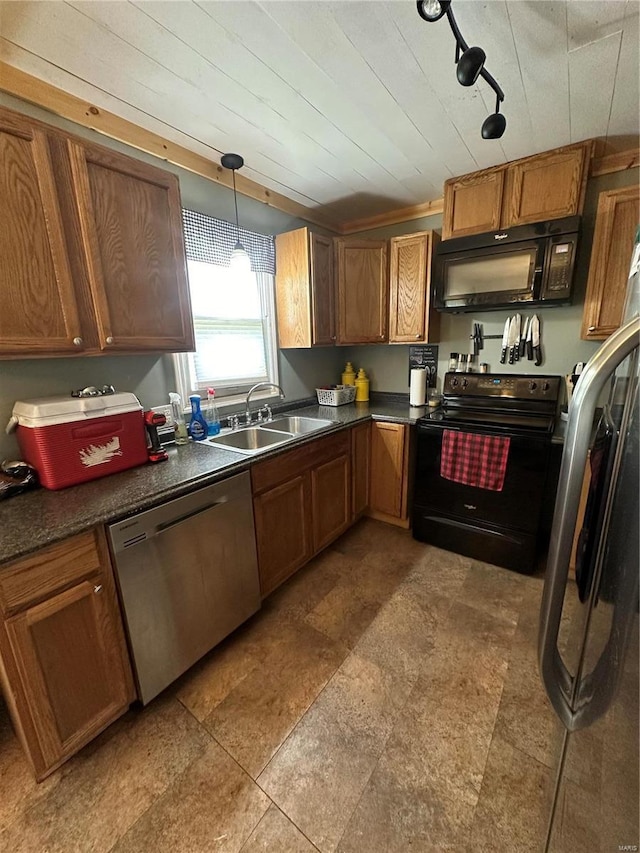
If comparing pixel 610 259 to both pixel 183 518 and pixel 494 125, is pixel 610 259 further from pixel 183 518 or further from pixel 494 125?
pixel 183 518

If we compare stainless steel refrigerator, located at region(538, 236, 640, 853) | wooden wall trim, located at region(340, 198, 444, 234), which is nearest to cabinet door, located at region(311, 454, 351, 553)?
stainless steel refrigerator, located at region(538, 236, 640, 853)

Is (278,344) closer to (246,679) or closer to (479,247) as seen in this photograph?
(479,247)

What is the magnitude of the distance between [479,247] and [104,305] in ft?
6.93

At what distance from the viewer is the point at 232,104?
1.54m

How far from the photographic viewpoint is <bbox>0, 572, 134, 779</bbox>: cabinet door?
107 centimetres

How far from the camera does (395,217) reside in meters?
2.82

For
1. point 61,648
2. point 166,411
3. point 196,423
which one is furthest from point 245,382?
point 61,648

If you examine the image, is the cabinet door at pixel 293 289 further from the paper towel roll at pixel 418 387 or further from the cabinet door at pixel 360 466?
the paper towel roll at pixel 418 387

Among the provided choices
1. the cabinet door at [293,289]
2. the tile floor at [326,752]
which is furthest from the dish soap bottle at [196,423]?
the tile floor at [326,752]

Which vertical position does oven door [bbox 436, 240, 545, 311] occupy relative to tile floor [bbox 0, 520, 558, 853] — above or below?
above

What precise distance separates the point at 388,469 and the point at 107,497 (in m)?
1.83

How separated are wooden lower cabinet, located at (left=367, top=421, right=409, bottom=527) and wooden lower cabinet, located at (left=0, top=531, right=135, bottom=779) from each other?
184cm

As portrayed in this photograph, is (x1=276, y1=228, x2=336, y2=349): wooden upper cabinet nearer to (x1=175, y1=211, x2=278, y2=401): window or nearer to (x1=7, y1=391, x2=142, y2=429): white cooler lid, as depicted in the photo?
(x1=175, y1=211, x2=278, y2=401): window

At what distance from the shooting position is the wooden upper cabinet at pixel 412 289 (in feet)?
8.29
